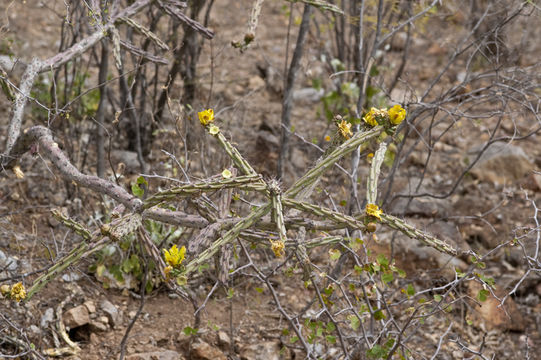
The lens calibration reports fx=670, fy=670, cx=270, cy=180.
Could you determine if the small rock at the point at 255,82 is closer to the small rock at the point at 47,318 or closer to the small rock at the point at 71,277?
the small rock at the point at 71,277

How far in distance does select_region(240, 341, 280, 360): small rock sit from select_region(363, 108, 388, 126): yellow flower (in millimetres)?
1712

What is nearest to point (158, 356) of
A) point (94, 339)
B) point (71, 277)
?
point (94, 339)

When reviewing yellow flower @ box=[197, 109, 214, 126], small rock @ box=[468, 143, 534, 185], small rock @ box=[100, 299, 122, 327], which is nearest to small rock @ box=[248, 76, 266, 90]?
small rock @ box=[468, 143, 534, 185]

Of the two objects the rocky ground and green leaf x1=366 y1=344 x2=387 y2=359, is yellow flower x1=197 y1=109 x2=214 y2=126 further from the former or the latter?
green leaf x1=366 y1=344 x2=387 y2=359

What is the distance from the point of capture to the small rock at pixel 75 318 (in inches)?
154

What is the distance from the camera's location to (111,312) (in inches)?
161

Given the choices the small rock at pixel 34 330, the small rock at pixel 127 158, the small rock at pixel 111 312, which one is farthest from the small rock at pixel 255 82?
the small rock at pixel 34 330

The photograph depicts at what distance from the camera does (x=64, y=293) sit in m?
4.20

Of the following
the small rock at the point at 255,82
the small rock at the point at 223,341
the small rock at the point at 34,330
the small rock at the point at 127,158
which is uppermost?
the small rock at the point at 255,82

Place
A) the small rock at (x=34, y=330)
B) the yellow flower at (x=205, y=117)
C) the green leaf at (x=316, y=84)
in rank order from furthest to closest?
the green leaf at (x=316, y=84)
the small rock at (x=34, y=330)
the yellow flower at (x=205, y=117)

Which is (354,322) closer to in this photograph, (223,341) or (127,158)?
(223,341)

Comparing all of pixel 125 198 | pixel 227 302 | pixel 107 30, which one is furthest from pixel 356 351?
pixel 107 30

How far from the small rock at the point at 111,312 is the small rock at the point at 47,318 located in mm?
312

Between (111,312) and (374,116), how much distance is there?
6.93 feet
